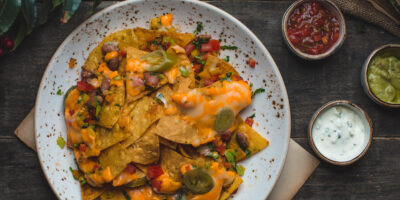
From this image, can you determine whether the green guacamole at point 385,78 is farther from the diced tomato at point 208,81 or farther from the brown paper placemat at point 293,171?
the diced tomato at point 208,81

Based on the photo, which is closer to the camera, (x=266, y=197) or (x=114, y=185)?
(x=114, y=185)

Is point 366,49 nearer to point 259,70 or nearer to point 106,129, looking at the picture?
point 259,70

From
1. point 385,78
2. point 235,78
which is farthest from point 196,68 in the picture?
point 385,78

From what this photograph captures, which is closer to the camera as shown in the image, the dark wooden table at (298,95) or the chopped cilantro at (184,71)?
the chopped cilantro at (184,71)

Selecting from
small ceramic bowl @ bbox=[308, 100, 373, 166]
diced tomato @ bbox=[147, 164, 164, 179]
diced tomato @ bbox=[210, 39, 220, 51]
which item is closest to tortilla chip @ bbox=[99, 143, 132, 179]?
diced tomato @ bbox=[147, 164, 164, 179]

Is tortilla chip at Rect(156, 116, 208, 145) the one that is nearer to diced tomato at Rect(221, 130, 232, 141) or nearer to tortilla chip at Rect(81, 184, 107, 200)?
diced tomato at Rect(221, 130, 232, 141)

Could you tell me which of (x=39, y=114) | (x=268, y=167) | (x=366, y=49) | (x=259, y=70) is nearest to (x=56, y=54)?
(x=39, y=114)

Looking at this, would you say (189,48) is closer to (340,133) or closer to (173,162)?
(173,162)

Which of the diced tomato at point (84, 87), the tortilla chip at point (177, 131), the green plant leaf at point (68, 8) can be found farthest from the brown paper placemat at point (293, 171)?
the green plant leaf at point (68, 8)
